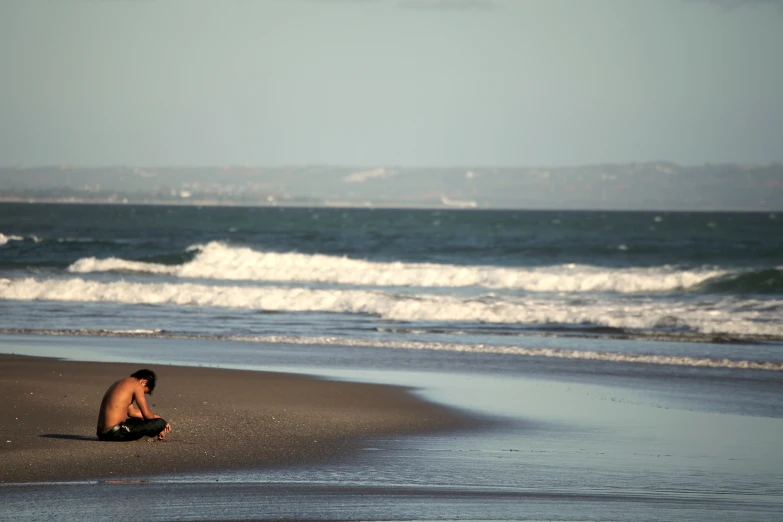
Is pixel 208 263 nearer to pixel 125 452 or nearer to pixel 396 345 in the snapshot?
pixel 396 345

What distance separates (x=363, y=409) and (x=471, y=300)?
13.7 m

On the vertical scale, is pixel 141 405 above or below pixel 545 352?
above

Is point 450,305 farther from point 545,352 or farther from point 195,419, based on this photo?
point 195,419

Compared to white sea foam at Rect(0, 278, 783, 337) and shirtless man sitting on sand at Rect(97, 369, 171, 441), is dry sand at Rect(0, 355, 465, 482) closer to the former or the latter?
shirtless man sitting on sand at Rect(97, 369, 171, 441)

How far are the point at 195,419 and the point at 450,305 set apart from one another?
13557 mm

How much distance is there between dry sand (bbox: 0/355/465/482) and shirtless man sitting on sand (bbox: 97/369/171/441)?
112 millimetres

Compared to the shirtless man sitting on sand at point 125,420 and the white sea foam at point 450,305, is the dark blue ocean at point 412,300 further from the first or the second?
the shirtless man sitting on sand at point 125,420

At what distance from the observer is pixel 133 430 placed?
28.2ft

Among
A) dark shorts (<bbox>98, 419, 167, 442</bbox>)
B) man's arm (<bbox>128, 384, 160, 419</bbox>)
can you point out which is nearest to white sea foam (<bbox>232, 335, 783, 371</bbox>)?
man's arm (<bbox>128, 384, 160, 419</bbox>)

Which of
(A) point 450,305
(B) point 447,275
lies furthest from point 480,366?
(B) point 447,275

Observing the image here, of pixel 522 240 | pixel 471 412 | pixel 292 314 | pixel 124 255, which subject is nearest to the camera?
pixel 471 412

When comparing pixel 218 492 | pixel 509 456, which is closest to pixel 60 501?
pixel 218 492

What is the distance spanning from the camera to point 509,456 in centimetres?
855

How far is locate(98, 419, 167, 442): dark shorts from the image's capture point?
8594 millimetres
